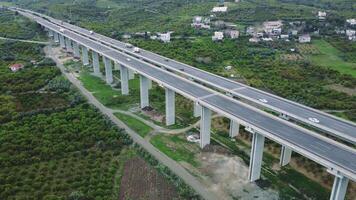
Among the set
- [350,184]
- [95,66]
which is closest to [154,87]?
[95,66]

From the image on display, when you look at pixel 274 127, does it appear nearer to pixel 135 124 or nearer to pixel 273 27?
pixel 135 124

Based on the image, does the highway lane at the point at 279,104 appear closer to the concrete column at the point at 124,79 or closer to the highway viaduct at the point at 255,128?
the highway viaduct at the point at 255,128

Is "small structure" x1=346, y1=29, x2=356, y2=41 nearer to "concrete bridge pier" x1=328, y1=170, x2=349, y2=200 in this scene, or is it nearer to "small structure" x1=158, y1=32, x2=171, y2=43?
"small structure" x1=158, y1=32, x2=171, y2=43

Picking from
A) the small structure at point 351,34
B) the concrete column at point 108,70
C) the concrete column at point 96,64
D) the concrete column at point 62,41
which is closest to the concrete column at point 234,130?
the concrete column at point 108,70

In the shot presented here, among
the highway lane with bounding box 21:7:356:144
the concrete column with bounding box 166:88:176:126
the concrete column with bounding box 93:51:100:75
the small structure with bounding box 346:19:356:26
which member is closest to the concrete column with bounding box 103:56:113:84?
the concrete column with bounding box 93:51:100:75

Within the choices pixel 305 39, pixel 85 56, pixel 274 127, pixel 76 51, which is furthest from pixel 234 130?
pixel 305 39

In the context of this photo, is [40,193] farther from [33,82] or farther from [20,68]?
[20,68]
